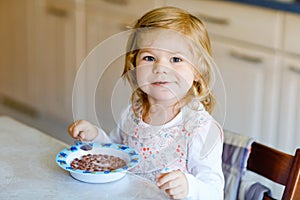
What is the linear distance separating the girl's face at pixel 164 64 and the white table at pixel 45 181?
18cm

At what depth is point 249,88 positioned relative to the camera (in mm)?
2471

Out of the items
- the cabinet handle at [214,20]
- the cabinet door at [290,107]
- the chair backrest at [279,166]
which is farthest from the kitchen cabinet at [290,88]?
the chair backrest at [279,166]

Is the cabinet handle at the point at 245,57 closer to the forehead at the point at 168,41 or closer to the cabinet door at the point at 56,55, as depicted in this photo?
the cabinet door at the point at 56,55

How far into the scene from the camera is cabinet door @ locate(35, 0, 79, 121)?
322 centimetres

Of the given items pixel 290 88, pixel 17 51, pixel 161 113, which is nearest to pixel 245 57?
pixel 290 88

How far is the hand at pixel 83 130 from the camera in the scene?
55.3 inches

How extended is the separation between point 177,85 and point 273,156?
270 mm

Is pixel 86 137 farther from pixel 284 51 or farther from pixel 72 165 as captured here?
pixel 284 51

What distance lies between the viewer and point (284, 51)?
2.33 meters

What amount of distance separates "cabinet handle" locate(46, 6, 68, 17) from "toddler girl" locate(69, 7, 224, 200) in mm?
1878

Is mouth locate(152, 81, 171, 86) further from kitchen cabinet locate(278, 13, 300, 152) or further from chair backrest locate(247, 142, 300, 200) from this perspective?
kitchen cabinet locate(278, 13, 300, 152)

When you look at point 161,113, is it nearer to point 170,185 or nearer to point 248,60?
point 170,185

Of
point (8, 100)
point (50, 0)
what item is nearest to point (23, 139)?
point (50, 0)

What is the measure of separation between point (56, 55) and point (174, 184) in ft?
7.52
